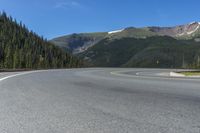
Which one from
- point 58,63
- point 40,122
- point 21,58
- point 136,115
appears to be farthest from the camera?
point 58,63

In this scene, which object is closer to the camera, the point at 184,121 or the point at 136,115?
the point at 184,121

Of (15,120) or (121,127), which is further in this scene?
(15,120)

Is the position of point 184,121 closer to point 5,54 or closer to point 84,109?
point 84,109

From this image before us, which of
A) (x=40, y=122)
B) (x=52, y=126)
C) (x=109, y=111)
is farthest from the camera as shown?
(x=109, y=111)

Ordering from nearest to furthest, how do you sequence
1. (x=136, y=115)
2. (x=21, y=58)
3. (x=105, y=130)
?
(x=105, y=130)
(x=136, y=115)
(x=21, y=58)

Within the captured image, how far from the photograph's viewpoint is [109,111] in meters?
Result: 9.80

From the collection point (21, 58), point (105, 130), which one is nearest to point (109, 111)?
point (105, 130)

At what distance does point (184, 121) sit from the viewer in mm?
8180

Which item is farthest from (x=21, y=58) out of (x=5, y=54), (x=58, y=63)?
(x=58, y=63)

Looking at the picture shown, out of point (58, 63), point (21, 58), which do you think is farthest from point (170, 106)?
point (58, 63)

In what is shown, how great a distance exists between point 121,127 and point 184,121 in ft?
4.75

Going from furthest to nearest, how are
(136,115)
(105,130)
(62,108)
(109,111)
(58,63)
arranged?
1. (58,63)
2. (62,108)
3. (109,111)
4. (136,115)
5. (105,130)

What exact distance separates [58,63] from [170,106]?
15902cm

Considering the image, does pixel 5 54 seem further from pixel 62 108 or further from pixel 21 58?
pixel 62 108
